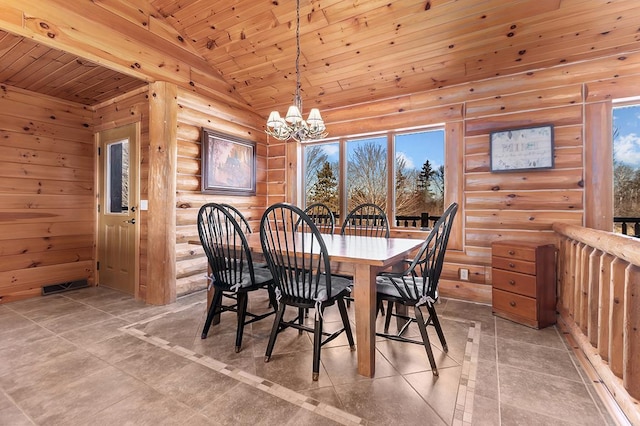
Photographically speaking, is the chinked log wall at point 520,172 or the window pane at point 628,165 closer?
the chinked log wall at point 520,172

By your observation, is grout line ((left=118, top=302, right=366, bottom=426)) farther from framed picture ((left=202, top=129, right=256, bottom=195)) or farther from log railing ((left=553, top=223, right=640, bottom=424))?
framed picture ((left=202, top=129, right=256, bottom=195))

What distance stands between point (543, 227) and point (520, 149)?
845 mm

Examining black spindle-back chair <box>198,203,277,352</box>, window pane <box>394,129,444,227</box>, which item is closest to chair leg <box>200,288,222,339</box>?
black spindle-back chair <box>198,203,277,352</box>

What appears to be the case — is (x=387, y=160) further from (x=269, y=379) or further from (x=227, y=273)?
(x=269, y=379)

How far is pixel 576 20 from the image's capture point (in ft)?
8.33

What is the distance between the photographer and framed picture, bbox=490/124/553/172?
3023 millimetres

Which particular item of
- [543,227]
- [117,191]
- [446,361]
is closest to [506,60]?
[543,227]

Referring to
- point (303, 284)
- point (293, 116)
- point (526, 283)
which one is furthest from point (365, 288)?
point (526, 283)

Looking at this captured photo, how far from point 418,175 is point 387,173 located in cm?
40

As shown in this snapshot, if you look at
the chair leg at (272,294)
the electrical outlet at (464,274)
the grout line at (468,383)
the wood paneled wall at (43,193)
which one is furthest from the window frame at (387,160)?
the wood paneled wall at (43,193)

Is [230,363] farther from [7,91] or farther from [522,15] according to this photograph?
[7,91]

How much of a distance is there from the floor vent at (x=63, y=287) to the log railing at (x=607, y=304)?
17.5 feet

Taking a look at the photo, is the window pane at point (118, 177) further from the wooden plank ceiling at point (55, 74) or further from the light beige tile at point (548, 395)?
the light beige tile at point (548, 395)

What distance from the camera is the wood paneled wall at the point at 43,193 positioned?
344 cm
